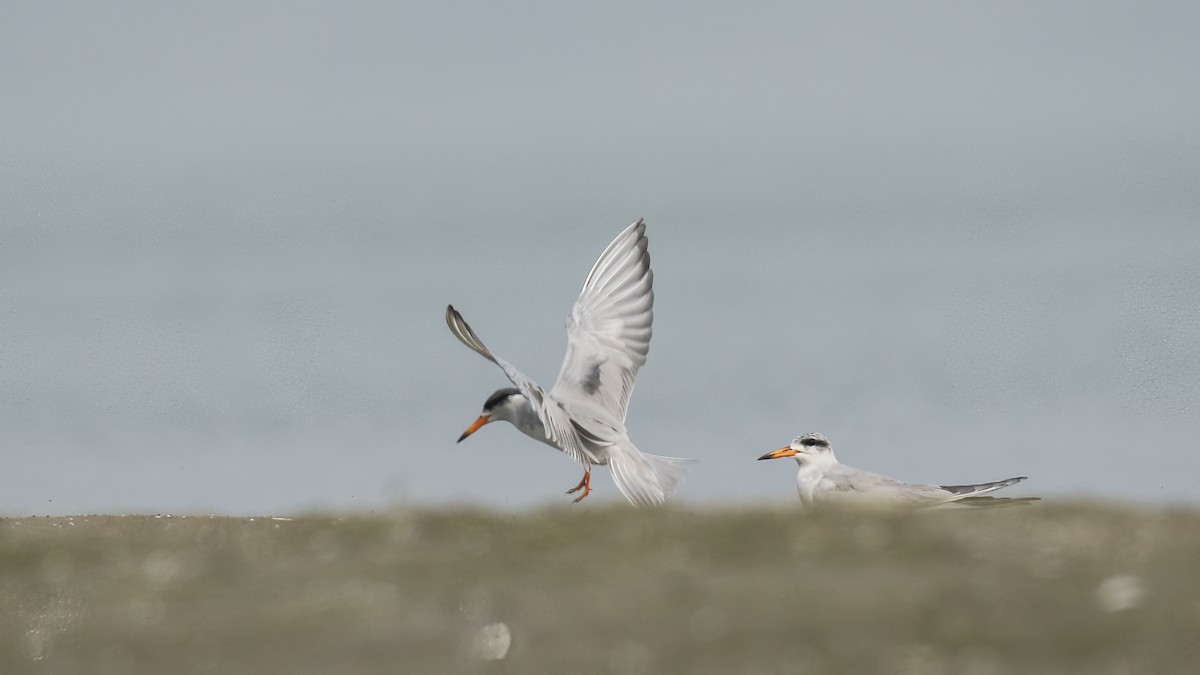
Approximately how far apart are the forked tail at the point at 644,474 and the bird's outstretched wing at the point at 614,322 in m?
1.17

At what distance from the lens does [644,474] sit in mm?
12820

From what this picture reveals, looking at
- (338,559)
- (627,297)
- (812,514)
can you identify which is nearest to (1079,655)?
(812,514)

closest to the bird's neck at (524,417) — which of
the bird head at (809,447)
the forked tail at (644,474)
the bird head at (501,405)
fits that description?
the bird head at (501,405)

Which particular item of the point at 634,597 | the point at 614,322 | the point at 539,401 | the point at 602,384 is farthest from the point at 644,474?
the point at 634,597

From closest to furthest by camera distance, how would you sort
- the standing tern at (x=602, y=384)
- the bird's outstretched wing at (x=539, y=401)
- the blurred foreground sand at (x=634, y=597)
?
the blurred foreground sand at (x=634, y=597)
the bird's outstretched wing at (x=539, y=401)
the standing tern at (x=602, y=384)

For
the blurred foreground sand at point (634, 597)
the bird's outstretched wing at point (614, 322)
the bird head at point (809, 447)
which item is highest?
the bird's outstretched wing at point (614, 322)

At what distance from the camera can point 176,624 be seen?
9.58 meters

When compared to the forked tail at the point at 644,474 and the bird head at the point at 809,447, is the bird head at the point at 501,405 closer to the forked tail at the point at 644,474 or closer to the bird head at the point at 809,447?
the forked tail at the point at 644,474

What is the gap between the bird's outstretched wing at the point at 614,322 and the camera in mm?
14352

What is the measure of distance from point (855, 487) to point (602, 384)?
2442 millimetres

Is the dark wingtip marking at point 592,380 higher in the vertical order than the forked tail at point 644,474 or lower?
higher

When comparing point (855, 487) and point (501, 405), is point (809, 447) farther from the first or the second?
point (501, 405)

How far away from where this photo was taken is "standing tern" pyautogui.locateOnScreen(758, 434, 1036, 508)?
1244cm

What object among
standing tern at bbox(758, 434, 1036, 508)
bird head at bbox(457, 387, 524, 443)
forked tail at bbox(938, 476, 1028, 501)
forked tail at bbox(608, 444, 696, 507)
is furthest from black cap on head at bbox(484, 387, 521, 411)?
forked tail at bbox(938, 476, 1028, 501)
